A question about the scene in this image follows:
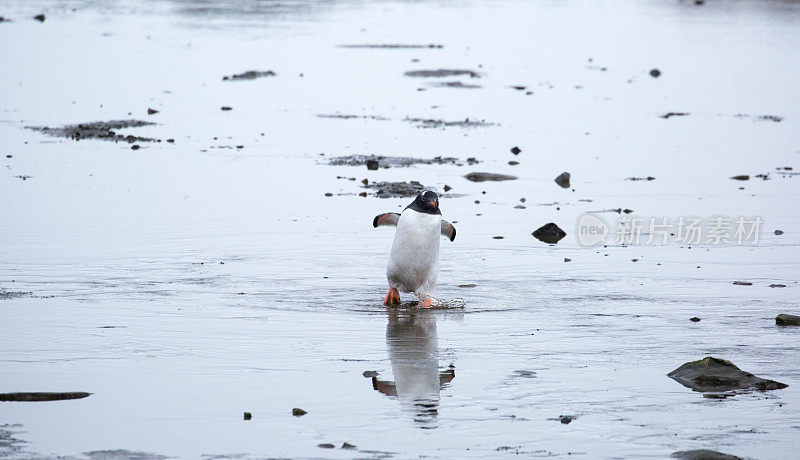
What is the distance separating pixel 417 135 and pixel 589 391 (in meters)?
11.5

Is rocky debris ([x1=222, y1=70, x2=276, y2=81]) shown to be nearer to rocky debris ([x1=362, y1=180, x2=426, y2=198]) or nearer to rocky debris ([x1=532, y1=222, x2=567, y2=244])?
rocky debris ([x1=362, y1=180, x2=426, y2=198])

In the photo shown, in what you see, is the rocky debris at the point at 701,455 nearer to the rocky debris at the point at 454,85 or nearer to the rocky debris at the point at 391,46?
the rocky debris at the point at 454,85

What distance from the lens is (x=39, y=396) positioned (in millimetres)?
7461

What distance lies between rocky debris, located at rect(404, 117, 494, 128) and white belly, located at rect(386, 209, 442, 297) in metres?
9.31

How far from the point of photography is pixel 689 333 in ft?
30.7

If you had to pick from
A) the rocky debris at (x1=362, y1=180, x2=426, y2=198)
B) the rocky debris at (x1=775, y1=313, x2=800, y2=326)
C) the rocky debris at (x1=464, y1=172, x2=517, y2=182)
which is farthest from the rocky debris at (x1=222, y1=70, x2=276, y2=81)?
the rocky debris at (x1=775, y1=313, x2=800, y2=326)

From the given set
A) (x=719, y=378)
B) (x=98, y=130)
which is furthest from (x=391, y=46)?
(x=719, y=378)

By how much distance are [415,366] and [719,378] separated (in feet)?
6.53

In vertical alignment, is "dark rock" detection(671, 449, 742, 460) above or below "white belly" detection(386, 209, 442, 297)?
below

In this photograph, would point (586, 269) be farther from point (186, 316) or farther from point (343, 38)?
point (343, 38)

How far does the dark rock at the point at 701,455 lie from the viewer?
21.6ft

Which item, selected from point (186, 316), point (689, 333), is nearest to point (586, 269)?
point (689, 333)

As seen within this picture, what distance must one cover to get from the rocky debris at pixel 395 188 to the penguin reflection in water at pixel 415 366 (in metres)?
4.56

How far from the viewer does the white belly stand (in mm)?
10336
